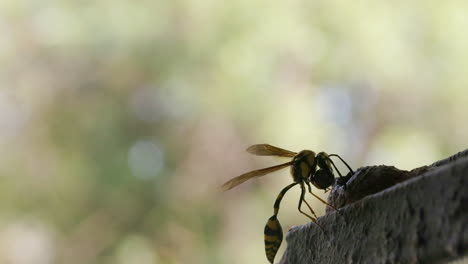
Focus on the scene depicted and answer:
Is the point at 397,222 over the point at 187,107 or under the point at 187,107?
over

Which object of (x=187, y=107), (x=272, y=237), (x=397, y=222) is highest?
(x=397, y=222)

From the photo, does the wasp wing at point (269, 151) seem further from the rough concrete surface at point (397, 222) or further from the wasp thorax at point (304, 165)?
the rough concrete surface at point (397, 222)

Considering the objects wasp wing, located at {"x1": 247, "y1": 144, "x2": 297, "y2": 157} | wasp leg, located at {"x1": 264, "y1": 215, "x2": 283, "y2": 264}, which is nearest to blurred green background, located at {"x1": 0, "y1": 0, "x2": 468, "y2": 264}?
wasp wing, located at {"x1": 247, "y1": 144, "x2": 297, "y2": 157}

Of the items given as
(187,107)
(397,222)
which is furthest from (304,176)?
(187,107)

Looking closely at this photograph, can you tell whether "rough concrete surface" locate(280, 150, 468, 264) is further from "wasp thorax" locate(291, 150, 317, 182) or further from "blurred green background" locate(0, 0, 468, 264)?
"blurred green background" locate(0, 0, 468, 264)

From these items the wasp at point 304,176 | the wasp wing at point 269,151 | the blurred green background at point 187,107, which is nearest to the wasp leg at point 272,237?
the wasp at point 304,176

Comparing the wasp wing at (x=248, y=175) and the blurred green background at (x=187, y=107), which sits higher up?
the wasp wing at (x=248, y=175)

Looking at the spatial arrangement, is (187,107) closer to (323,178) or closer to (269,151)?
(269,151)
